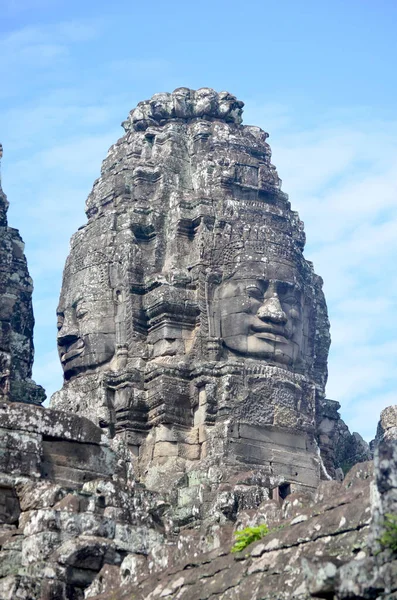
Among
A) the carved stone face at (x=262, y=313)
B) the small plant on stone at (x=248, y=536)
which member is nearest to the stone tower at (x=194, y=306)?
the carved stone face at (x=262, y=313)

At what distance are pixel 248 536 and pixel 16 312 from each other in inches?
849

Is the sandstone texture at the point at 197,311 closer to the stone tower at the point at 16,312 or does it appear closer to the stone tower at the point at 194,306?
the stone tower at the point at 194,306

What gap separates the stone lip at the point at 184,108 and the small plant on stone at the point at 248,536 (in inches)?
1033

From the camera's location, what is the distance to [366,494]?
13.2m

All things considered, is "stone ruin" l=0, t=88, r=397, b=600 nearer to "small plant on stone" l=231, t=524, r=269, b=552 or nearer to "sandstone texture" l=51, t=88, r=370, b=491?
"sandstone texture" l=51, t=88, r=370, b=491

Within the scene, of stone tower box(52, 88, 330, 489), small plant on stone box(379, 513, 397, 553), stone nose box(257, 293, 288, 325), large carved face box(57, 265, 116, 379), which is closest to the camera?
small plant on stone box(379, 513, 397, 553)

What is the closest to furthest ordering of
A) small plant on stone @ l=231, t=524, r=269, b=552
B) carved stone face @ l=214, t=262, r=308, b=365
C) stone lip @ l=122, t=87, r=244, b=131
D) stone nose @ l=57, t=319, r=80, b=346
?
1. small plant on stone @ l=231, t=524, r=269, b=552
2. carved stone face @ l=214, t=262, r=308, b=365
3. stone nose @ l=57, t=319, r=80, b=346
4. stone lip @ l=122, t=87, r=244, b=131

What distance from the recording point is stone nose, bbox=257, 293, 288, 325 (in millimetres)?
35000

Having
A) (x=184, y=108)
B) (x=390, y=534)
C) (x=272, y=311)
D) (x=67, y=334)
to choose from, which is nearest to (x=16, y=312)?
(x=67, y=334)

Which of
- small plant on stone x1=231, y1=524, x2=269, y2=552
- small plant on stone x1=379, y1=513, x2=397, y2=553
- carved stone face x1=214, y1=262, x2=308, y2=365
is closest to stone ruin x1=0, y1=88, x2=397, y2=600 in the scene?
carved stone face x1=214, y1=262, x2=308, y2=365

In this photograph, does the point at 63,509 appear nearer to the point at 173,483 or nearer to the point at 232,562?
the point at 232,562

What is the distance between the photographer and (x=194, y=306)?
35.8 m

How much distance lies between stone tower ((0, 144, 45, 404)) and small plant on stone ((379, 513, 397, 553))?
2269 centimetres

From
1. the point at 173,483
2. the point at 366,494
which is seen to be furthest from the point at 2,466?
the point at 173,483
